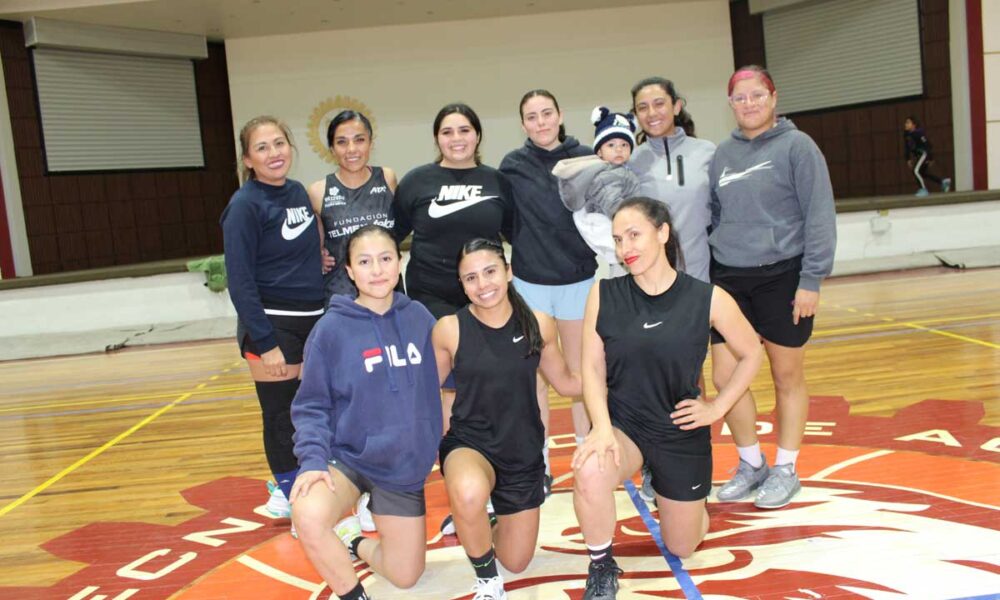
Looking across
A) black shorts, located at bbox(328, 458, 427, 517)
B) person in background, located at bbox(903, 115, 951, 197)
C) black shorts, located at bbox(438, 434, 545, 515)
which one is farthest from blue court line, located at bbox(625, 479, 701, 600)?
person in background, located at bbox(903, 115, 951, 197)

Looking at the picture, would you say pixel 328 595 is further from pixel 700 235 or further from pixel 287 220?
pixel 700 235

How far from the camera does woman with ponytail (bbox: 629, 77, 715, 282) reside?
3043 mm

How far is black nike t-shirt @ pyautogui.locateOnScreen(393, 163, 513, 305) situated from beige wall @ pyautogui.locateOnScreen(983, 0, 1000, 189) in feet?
33.5

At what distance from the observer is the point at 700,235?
3.09 metres

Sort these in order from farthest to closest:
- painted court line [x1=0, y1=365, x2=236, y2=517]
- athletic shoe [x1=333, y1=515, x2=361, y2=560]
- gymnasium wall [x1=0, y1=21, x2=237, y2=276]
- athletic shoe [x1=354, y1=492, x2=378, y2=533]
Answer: gymnasium wall [x1=0, y1=21, x2=237, y2=276] < painted court line [x1=0, y1=365, x2=236, y2=517] < athletic shoe [x1=354, y1=492, x2=378, y2=533] < athletic shoe [x1=333, y1=515, x2=361, y2=560]

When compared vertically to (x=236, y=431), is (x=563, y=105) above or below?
above

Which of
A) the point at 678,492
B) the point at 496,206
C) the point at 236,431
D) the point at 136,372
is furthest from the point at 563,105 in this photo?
the point at 678,492

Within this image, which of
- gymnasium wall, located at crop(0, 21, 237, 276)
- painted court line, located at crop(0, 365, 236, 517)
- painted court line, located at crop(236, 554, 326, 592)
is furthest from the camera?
gymnasium wall, located at crop(0, 21, 237, 276)

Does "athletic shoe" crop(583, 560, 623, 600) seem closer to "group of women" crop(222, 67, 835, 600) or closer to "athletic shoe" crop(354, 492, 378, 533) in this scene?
"group of women" crop(222, 67, 835, 600)

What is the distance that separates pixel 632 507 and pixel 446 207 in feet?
4.38

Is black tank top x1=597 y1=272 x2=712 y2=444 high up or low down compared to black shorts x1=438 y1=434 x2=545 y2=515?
up

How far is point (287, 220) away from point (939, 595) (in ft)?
7.88

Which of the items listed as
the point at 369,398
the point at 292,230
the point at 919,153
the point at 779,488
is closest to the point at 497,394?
the point at 369,398

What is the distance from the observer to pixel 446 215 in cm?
306
